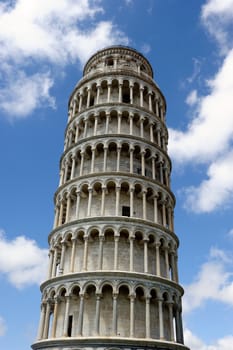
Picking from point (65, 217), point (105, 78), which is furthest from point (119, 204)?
point (105, 78)

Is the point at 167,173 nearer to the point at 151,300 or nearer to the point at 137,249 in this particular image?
the point at 137,249

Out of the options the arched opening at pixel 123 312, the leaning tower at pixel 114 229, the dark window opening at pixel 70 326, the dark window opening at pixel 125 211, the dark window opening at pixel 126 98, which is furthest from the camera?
the dark window opening at pixel 126 98

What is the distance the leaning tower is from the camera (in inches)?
818

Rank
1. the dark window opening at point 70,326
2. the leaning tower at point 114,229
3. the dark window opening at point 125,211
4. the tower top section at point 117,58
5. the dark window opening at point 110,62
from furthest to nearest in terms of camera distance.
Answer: the dark window opening at point 110,62 < the tower top section at point 117,58 < the dark window opening at point 125,211 < the dark window opening at point 70,326 < the leaning tower at point 114,229

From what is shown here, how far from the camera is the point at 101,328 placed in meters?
20.4

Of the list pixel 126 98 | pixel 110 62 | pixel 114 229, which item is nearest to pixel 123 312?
pixel 114 229

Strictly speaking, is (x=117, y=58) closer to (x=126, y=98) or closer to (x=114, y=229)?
(x=126, y=98)

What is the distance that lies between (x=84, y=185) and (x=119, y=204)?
2.99m

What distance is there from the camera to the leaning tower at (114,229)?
818 inches

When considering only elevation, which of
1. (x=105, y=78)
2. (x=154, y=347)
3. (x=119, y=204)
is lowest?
(x=154, y=347)

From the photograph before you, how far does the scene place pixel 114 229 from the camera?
A: 907 inches

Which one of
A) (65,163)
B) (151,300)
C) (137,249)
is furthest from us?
(65,163)

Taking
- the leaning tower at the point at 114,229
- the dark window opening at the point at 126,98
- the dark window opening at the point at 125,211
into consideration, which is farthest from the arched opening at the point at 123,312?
the dark window opening at the point at 126,98

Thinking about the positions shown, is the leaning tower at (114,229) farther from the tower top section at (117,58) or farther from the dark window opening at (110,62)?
the dark window opening at (110,62)
